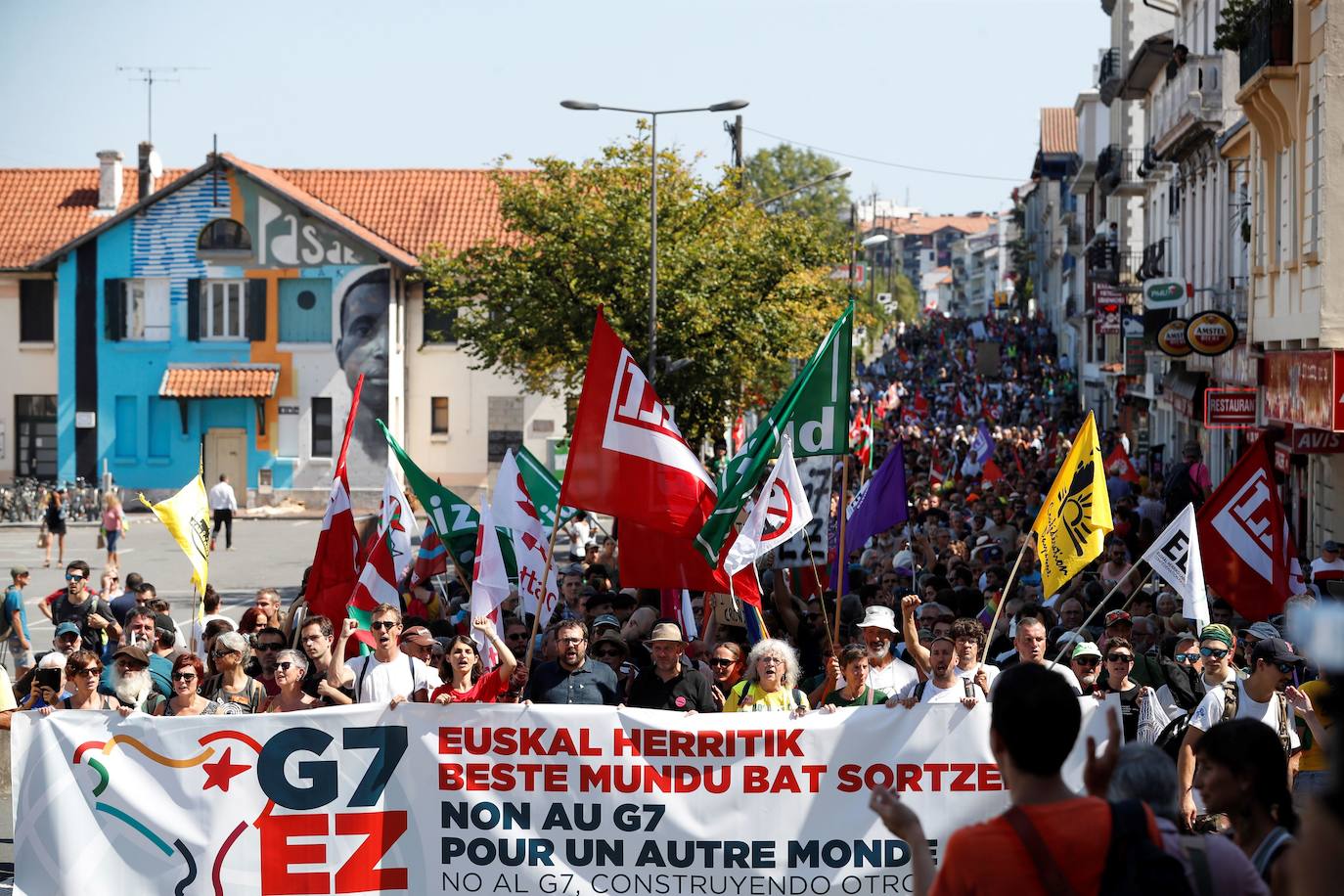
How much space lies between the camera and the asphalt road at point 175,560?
Result: 2679 cm

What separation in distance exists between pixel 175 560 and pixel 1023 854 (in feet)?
99.9

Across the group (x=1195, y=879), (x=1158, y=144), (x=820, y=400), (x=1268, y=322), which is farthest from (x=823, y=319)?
(x=1195, y=879)

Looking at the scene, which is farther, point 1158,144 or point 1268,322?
point 1158,144

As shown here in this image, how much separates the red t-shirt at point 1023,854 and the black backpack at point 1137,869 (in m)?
0.02

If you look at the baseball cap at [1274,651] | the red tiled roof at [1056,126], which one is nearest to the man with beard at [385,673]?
the baseball cap at [1274,651]

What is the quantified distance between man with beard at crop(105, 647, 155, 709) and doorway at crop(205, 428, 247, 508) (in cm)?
3847

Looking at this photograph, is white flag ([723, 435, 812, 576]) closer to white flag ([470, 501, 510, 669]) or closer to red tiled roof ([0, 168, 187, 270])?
white flag ([470, 501, 510, 669])

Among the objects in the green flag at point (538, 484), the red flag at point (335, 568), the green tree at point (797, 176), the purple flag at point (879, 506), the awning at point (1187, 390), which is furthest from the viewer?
the green tree at point (797, 176)

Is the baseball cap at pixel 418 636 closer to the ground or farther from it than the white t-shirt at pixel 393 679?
farther from it

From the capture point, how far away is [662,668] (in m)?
9.12

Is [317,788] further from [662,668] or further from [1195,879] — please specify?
[1195,879]

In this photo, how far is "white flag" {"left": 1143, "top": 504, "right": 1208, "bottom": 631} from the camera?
9.94 meters

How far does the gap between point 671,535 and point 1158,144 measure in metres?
27.9

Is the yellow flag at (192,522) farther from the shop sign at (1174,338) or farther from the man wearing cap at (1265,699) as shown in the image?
the shop sign at (1174,338)
